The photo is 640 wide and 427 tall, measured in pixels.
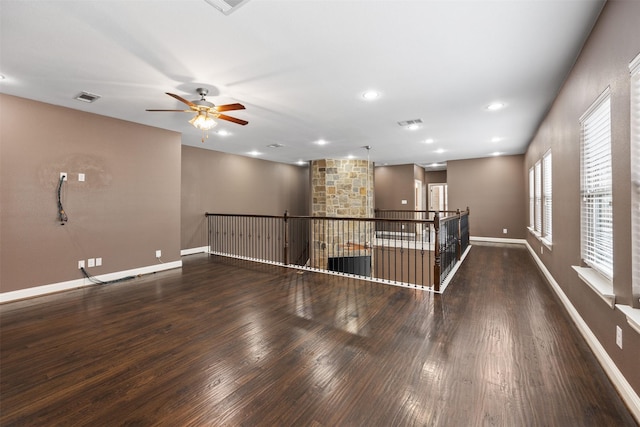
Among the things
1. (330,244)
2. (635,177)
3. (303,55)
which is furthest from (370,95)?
(330,244)

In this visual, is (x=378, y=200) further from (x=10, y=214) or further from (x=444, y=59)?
(x=10, y=214)

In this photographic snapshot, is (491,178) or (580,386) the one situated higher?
(491,178)

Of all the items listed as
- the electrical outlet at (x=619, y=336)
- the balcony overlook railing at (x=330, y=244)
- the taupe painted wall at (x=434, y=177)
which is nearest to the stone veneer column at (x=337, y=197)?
the balcony overlook railing at (x=330, y=244)

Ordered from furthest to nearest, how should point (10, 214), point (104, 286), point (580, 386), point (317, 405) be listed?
point (104, 286) → point (10, 214) → point (580, 386) → point (317, 405)

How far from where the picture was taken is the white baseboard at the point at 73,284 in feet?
12.0

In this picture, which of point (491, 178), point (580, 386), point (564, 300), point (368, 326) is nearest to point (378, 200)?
point (491, 178)

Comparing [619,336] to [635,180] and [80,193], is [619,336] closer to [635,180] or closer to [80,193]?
[635,180]

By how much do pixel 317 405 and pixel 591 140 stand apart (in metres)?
3.29

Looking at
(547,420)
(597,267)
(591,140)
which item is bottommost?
(547,420)

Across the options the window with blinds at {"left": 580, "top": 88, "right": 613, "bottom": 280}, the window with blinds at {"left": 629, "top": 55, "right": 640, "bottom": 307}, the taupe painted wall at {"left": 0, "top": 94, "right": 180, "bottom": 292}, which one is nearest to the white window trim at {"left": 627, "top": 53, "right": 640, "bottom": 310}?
the window with blinds at {"left": 629, "top": 55, "right": 640, "bottom": 307}

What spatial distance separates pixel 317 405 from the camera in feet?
5.63

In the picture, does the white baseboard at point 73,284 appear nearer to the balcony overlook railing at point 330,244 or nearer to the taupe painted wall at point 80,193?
the taupe painted wall at point 80,193

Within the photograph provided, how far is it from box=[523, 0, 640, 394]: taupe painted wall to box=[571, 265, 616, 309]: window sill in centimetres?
6

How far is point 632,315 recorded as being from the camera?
1.63m
